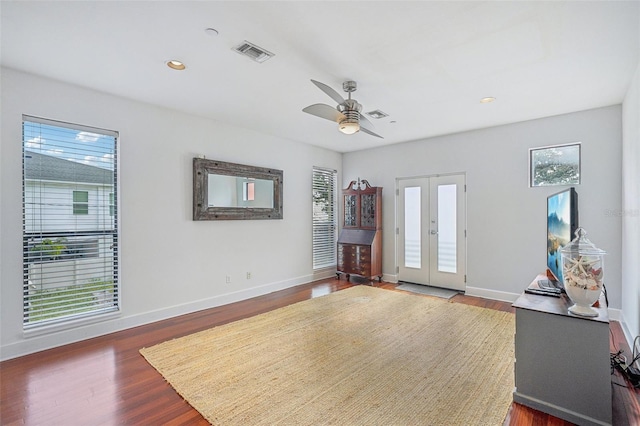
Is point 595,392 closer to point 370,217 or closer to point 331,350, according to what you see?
point 331,350

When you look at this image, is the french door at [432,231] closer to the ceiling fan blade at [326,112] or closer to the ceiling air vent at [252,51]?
the ceiling fan blade at [326,112]

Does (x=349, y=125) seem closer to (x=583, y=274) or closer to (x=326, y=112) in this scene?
(x=326, y=112)

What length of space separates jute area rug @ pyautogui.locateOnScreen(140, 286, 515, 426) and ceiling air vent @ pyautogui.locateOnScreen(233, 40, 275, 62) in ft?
8.90

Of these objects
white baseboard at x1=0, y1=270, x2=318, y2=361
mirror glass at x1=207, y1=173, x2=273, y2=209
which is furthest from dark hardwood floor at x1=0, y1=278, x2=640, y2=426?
mirror glass at x1=207, y1=173, x2=273, y2=209

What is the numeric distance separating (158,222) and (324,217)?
11.1 ft

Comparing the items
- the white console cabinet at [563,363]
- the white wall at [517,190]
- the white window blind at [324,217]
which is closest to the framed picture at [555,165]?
the white wall at [517,190]

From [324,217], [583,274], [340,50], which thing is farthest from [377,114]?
[583,274]

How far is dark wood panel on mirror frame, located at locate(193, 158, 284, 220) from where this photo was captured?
172 inches

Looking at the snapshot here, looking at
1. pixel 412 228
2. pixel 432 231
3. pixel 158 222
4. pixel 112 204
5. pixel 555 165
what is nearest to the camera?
pixel 112 204

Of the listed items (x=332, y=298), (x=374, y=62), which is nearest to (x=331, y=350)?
(x=332, y=298)

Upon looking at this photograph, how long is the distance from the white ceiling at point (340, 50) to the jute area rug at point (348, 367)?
8.89ft

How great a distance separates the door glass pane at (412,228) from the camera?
5.80 m

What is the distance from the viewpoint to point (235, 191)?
15.9ft

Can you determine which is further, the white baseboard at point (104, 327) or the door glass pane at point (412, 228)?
the door glass pane at point (412, 228)
